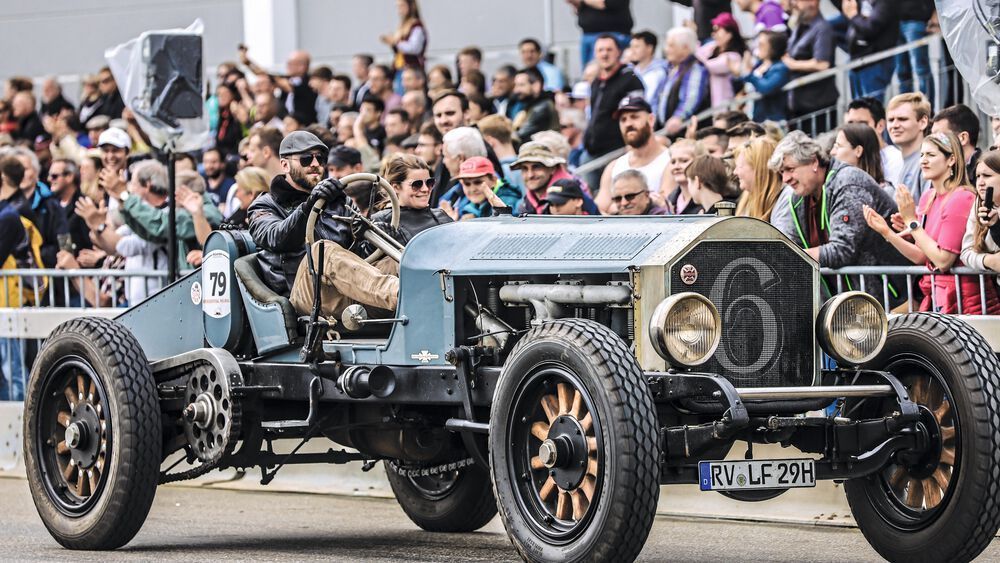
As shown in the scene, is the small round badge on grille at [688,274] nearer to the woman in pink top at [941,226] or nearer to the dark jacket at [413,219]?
the dark jacket at [413,219]

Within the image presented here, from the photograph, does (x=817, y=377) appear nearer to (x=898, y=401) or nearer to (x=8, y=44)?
(x=898, y=401)

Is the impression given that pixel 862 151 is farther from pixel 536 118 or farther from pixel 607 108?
pixel 536 118

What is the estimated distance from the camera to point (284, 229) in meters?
8.39

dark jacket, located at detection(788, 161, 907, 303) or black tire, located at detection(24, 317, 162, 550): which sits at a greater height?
dark jacket, located at detection(788, 161, 907, 303)

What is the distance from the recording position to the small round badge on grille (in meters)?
7.01

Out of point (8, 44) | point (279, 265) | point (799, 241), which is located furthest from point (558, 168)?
point (8, 44)

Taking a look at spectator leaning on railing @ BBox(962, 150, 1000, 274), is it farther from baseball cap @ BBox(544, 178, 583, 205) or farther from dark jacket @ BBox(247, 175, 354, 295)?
dark jacket @ BBox(247, 175, 354, 295)

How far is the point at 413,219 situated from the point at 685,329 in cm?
267

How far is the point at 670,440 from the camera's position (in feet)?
21.8

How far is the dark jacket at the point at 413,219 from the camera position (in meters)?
9.05

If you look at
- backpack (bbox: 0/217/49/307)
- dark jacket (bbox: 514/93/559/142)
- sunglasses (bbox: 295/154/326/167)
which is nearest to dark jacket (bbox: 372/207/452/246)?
sunglasses (bbox: 295/154/326/167)

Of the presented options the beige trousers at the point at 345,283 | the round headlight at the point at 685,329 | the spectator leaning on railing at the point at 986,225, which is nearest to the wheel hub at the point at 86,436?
the beige trousers at the point at 345,283

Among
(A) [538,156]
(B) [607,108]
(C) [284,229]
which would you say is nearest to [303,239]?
(C) [284,229]

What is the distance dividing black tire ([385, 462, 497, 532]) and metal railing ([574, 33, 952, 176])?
222 inches
